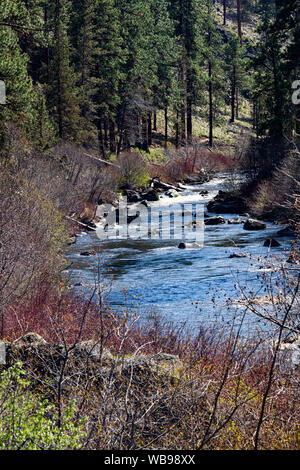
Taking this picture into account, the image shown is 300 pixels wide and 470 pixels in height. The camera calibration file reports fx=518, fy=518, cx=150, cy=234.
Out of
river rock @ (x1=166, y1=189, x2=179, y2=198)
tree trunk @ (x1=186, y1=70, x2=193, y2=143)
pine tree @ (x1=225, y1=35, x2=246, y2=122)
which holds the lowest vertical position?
river rock @ (x1=166, y1=189, x2=179, y2=198)

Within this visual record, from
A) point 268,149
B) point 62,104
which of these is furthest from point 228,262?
point 62,104

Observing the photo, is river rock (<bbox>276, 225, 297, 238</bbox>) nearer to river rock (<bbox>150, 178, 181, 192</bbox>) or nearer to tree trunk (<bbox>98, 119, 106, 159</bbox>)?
river rock (<bbox>150, 178, 181, 192</bbox>)

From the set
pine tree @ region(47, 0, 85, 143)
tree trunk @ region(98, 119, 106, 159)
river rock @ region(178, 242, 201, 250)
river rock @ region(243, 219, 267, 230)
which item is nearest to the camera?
river rock @ region(178, 242, 201, 250)

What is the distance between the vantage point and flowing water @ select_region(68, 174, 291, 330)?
1394 cm

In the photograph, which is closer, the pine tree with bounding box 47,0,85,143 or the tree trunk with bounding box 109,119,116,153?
the pine tree with bounding box 47,0,85,143

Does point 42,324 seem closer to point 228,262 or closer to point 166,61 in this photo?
point 228,262

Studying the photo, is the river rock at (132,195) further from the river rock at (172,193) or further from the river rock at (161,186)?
the river rock at (161,186)

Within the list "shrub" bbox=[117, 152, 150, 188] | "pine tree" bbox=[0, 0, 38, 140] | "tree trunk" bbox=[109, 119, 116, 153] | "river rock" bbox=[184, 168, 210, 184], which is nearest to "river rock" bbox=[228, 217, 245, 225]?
"pine tree" bbox=[0, 0, 38, 140]

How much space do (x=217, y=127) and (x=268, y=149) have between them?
1555 inches

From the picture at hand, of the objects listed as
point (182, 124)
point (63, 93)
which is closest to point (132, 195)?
point (63, 93)

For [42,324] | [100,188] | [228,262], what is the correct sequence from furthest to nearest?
[100,188] → [228,262] → [42,324]

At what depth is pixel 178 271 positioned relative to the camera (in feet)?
60.3

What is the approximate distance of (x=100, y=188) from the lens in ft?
108

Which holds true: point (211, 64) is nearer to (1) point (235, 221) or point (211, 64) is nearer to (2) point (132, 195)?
(2) point (132, 195)
